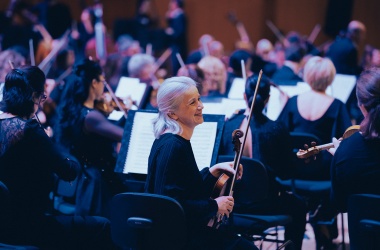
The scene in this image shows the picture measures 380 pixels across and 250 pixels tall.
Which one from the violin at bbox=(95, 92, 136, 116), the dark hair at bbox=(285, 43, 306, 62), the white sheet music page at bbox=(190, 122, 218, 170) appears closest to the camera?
the white sheet music page at bbox=(190, 122, 218, 170)

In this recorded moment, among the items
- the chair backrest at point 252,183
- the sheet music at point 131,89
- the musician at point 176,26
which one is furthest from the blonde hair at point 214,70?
the musician at point 176,26

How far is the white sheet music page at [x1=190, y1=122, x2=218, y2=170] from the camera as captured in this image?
3355mm

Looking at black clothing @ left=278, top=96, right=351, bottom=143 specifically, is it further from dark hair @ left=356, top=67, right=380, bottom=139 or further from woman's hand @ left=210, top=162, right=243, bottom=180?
woman's hand @ left=210, top=162, right=243, bottom=180

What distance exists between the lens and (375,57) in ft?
24.8

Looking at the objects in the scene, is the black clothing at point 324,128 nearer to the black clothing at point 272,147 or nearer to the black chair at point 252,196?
the black clothing at point 272,147

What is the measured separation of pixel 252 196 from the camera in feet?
11.3

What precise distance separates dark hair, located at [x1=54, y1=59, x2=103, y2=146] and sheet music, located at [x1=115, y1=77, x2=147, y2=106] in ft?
3.10

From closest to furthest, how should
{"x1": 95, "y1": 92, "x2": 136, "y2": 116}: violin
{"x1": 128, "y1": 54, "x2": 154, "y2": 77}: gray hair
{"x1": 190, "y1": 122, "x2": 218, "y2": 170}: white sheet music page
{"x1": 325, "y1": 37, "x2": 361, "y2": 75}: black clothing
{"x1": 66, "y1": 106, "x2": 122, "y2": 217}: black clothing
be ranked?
{"x1": 190, "y1": 122, "x2": 218, "y2": 170}: white sheet music page → {"x1": 66, "y1": 106, "x2": 122, "y2": 217}: black clothing → {"x1": 95, "y1": 92, "x2": 136, "y2": 116}: violin → {"x1": 128, "y1": 54, "x2": 154, "y2": 77}: gray hair → {"x1": 325, "y1": 37, "x2": 361, "y2": 75}: black clothing

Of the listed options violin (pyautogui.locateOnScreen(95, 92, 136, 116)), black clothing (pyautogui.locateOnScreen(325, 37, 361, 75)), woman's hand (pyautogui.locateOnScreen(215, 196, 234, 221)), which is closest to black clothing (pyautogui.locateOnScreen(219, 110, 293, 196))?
woman's hand (pyautogui.locateOnScreen(215, 196, 234, 221))

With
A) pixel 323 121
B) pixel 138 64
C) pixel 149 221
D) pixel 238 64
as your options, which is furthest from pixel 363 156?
pixel 238 64

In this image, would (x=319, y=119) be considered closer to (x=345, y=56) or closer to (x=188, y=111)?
(x=188, y=111)

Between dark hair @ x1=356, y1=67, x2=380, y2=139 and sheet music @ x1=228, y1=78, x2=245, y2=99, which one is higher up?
sheet music @ x1=228, y1=78, x2=245, y2=99

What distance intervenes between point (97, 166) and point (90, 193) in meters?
0.18

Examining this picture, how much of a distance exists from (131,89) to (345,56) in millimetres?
2919
